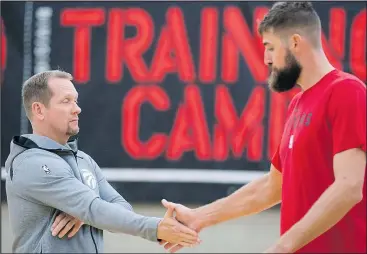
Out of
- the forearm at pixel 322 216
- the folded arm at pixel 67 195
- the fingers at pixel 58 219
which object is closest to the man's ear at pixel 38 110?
the folded arm at pixel 67 195

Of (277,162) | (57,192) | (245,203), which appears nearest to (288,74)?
(277,162)

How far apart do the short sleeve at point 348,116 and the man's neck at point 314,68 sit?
0.16 m

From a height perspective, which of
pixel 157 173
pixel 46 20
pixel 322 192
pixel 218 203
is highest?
pixel 46 20

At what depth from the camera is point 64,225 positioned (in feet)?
8.91

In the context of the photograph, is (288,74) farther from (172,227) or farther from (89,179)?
(89,179)

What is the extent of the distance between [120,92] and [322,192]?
310cm

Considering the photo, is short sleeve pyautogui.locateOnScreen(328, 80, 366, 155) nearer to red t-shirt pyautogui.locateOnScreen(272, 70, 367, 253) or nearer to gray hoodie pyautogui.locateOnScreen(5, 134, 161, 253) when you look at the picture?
red t-shirt pyautogui.locateOnScreen(272, 70, 367, 253)

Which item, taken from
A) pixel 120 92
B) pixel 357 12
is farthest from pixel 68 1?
pixel 357 12

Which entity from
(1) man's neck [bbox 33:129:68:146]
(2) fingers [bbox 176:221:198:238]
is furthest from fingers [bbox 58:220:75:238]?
(2) fingers [bbox 176:221:198:238]

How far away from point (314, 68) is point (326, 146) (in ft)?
0.96

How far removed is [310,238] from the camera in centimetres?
221

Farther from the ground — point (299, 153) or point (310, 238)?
point (299, 153)

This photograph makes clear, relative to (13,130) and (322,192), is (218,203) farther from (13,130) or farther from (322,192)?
(13,130)

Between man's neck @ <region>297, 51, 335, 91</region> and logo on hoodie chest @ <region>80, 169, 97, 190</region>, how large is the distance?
0.92 metres
